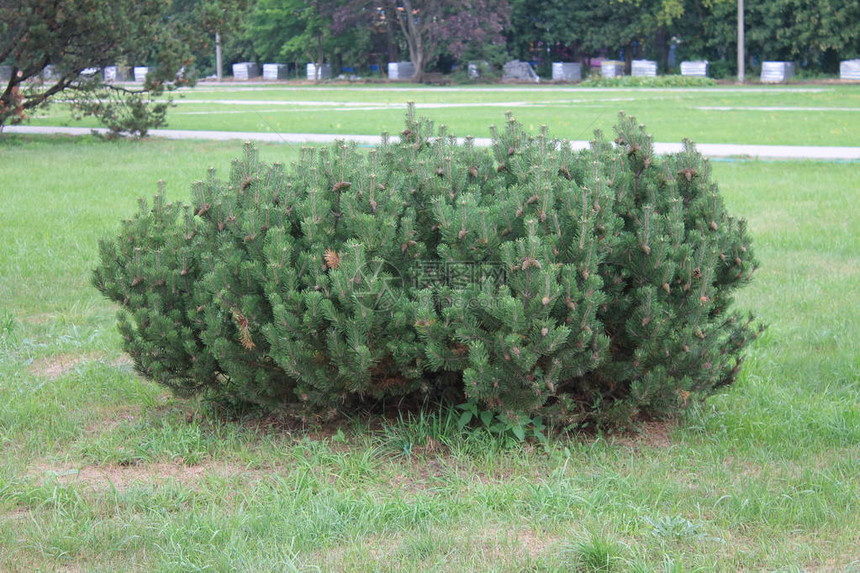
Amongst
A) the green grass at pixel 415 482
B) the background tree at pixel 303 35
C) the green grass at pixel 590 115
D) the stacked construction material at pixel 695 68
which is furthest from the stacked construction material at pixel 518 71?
the green grass at pixel 415 482

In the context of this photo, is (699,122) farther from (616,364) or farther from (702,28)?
(702,28)

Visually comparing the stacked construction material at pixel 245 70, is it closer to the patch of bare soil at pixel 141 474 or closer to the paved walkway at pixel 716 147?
the paved walkway at pixel 716 147

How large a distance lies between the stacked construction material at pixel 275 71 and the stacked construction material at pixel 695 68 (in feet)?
76.3

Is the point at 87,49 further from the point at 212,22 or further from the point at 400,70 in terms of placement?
the point at 400,70

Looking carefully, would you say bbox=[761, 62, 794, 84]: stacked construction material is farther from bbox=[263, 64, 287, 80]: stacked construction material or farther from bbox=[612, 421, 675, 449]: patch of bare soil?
bbox=[612, 421, 675, 449]: patch of bare soil

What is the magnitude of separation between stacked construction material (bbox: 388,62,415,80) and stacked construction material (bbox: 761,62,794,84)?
17407 mm

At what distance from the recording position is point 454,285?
3.82 metres

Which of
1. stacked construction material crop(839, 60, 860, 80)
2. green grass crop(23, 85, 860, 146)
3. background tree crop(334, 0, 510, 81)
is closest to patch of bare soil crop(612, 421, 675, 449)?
green grass crop(23, 85, 860, 146)

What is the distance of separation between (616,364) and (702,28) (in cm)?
4664

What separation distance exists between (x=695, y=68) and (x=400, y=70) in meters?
14.9

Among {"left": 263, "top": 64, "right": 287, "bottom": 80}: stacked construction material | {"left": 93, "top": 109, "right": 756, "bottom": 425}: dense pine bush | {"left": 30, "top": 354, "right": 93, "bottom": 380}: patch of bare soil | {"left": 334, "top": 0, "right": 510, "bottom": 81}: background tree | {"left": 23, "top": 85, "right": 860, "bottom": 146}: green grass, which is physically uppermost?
{"left": 334, "top": 0, "right": 510, "bottom": 81}: background tree

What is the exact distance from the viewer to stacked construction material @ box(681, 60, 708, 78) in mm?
43906

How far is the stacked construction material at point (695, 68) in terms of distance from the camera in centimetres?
4391

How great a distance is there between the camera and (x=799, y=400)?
173 inches
